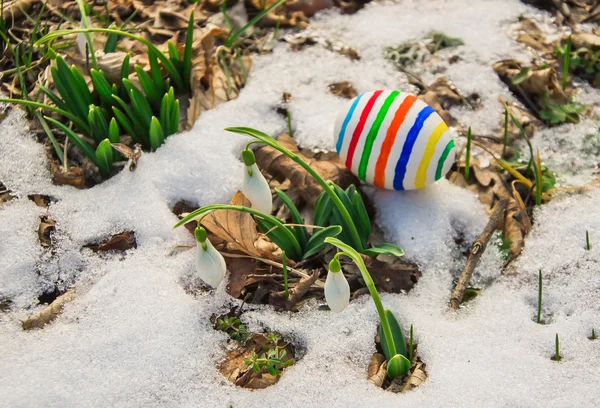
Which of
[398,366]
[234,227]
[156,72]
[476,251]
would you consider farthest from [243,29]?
[398,366]

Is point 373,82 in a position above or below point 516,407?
above

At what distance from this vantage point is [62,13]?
9.20ft

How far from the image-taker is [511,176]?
89.1 inches

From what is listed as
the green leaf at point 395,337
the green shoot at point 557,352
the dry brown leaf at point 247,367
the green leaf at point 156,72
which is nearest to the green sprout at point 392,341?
the green leaf at point 395,337

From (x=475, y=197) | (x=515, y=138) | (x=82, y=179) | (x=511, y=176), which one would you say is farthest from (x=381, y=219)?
(x=82, y=179)

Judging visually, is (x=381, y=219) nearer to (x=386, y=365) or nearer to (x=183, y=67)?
(x=386, y=365)

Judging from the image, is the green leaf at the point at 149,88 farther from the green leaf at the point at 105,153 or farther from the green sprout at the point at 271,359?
the green sprout at the point at 271,359

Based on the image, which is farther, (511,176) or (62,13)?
(62,13)


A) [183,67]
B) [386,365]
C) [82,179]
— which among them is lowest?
[386,365]

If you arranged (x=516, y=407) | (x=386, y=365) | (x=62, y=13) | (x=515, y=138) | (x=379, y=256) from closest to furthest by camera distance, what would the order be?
(x=516, y=407)
(x=386, y=365)
(x=379, y=256)
(x=515, y=138)
(x=62, y=13)

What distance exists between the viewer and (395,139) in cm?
196

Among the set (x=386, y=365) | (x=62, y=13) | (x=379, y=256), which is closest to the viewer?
(x=386, y=365)

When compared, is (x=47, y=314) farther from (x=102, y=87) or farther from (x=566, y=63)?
(x=566, y=63)

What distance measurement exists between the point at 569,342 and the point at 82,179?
163cm
